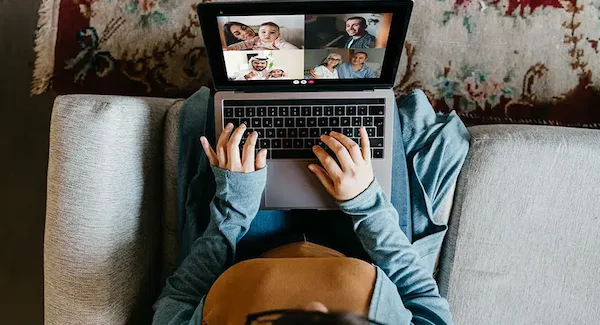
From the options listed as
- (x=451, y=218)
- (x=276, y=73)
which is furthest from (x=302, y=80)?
(x=451, y=218)

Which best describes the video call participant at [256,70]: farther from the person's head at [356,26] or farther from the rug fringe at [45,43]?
the rug fringe at [45,43]

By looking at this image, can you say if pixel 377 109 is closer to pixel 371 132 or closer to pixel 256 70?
pixel 371 132

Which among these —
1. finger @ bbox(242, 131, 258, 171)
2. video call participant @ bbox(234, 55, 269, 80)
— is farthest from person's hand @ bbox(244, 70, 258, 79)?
finger @ bbox(242, 131, 258, 171)

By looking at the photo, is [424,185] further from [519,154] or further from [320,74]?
[320,74]

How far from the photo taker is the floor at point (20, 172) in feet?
4.49

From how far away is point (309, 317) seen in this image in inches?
27.5

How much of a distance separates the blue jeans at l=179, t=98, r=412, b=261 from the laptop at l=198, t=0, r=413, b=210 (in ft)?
0.18

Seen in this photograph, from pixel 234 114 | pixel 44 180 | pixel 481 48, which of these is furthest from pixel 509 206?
pixel 44 180

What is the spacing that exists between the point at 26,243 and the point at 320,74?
3.22 ft

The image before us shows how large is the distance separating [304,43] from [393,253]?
0.38 metres

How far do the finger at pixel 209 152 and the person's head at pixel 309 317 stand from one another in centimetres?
32

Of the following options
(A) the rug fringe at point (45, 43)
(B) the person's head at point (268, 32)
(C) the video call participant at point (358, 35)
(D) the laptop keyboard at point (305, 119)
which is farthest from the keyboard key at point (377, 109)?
(A) the rug fringe at point (45, 43)

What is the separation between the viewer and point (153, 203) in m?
1.08

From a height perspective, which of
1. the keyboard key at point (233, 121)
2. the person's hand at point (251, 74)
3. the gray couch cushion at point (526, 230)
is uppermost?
the person's hand at point (251, 74)
